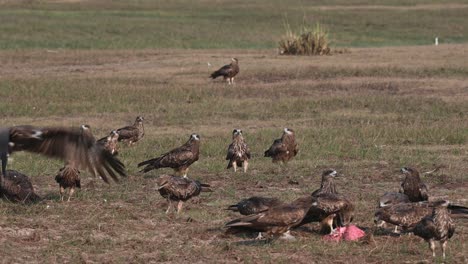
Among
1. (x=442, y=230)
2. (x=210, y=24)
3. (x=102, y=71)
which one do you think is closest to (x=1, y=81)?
(x=102, y=71)

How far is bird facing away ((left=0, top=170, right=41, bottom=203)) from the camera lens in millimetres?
11133

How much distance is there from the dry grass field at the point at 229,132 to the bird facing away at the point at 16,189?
5.6 inches

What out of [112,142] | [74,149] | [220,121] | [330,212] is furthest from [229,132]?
[330,212]

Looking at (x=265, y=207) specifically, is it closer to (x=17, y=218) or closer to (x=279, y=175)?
(x=17, y=218)

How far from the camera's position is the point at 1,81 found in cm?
2494

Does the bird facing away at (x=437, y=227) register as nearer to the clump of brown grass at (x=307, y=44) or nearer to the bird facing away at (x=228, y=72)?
the bird facing away at (x=228, y=72)

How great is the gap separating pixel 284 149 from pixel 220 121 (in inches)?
204

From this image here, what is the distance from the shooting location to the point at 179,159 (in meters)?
13.2

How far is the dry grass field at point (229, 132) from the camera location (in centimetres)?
957

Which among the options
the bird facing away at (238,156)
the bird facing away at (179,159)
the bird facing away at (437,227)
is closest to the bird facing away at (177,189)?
the bird facing away at (179,159)

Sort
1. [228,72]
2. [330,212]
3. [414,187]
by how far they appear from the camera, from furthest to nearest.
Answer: [228,72] < [414,187] < [330,212]

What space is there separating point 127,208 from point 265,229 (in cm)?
247

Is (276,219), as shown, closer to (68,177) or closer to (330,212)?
(330,212)

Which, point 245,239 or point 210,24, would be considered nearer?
point 245,239
